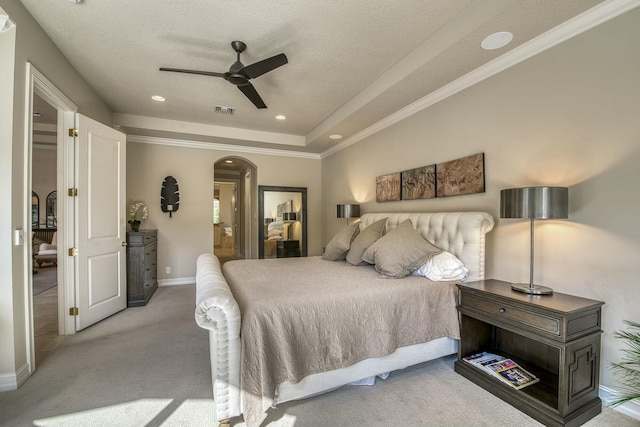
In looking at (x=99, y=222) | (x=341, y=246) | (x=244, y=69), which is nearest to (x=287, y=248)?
(x=341, y=246)

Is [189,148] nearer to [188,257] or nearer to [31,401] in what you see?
[188,257]

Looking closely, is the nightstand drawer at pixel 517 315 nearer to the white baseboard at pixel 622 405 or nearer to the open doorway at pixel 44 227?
the white baseboard at pixel 622 405

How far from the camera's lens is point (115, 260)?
3568 millimetres

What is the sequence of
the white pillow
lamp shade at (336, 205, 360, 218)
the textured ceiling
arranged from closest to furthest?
the textured ceiling, the white pillow, lamp shade at (336, 205, 360, 218)

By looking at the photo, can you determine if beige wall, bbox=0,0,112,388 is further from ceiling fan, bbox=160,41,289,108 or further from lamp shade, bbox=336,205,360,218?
lamp shade, bbox=336,205,360,218

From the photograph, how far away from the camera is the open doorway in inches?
129

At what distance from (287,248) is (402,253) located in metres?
3.74

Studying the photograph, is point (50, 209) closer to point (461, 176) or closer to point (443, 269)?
point (443, 269)

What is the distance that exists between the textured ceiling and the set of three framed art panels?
2.81 feet

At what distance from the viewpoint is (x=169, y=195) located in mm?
5055

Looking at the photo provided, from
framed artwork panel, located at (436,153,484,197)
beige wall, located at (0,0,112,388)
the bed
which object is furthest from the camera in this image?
framed artwork panel, located at (436,153,484,197)

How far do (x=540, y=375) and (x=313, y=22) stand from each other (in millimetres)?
3264

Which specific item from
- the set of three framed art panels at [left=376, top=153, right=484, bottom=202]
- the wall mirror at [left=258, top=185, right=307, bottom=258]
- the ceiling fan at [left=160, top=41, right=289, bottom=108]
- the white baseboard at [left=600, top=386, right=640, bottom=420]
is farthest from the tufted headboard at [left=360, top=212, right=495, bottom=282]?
the wall mirror at [left=258, top=185, right=307, bottom=258]

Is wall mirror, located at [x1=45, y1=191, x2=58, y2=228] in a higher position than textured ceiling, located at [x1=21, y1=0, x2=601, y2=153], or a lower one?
lower
